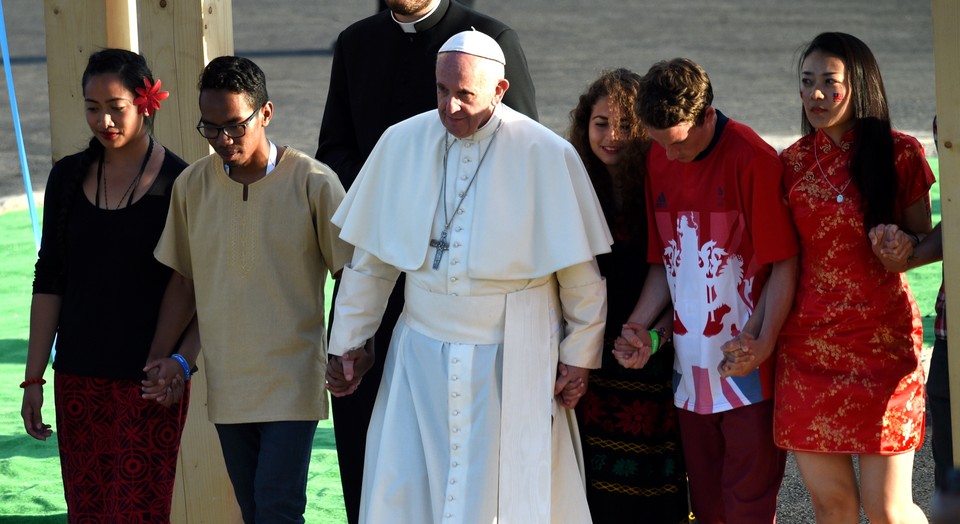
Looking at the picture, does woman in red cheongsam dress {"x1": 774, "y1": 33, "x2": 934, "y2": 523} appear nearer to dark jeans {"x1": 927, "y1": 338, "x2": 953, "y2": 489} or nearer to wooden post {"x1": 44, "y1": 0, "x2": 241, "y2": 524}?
dark jeans {"x1": 927, "y1": 338, "x2": 953, "y2": 489}

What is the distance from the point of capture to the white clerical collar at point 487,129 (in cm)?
388

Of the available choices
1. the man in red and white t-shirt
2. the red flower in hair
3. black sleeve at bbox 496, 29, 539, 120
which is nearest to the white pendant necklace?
the man in red and white t-shirt

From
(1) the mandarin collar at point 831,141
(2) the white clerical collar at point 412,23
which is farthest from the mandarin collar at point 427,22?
(1) the mandarin collar at point 831,141

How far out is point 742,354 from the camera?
3.72 metres

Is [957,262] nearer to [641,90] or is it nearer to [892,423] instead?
[892,423]

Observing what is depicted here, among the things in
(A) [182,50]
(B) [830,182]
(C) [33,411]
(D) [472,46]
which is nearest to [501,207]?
(D) [472,46]

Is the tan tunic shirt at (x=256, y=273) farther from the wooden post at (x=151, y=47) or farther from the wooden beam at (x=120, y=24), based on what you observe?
the wooden beam at (x=120, y=24)

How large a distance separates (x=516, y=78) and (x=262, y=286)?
1284 mm

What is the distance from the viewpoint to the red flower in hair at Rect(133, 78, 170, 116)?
160 inches

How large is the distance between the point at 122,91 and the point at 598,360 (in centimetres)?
170

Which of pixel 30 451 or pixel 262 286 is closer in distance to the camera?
pixel 262 286

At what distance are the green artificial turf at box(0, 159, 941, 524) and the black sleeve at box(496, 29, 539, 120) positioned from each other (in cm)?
196

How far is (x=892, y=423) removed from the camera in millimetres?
3715

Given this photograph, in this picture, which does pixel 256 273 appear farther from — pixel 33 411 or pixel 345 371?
pixel 33 411
